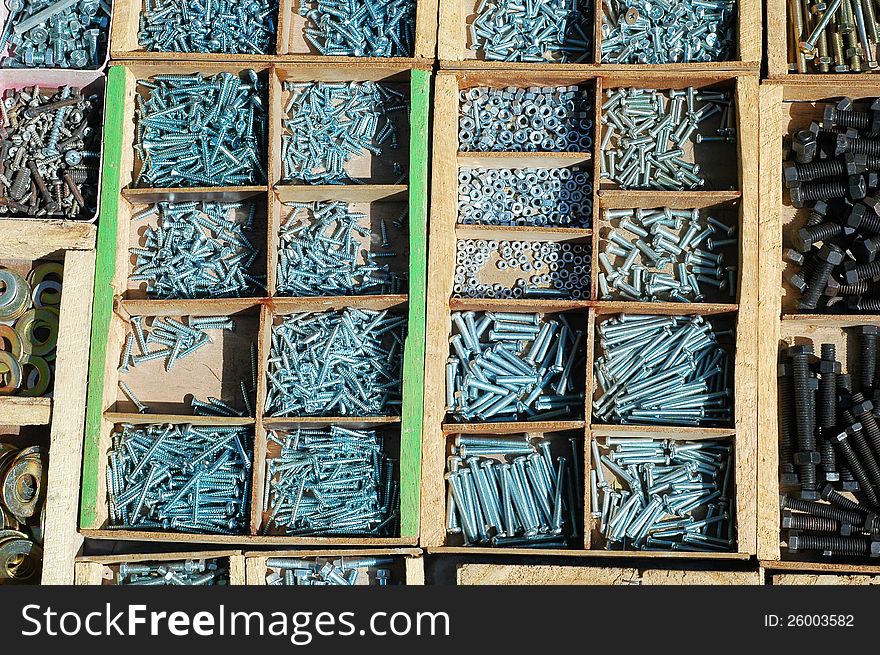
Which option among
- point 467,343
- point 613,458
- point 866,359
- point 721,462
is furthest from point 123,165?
point 866,359

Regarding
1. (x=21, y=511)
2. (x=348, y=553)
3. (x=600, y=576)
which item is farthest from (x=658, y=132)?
(x=21, y=511)

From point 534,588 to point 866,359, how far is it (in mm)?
1934

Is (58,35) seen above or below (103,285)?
above

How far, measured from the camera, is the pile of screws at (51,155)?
430 cm

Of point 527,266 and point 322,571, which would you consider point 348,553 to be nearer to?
point 322,571

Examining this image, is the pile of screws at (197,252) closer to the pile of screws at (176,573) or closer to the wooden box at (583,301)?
the wooden box at (583,301)

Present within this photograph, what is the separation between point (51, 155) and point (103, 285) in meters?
0.78

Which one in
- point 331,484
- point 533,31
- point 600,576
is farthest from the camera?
point 533,31

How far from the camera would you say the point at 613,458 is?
418cm

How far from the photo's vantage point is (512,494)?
416cm

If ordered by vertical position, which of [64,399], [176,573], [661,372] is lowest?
[176,573]

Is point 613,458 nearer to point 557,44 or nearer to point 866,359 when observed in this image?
point 866,359

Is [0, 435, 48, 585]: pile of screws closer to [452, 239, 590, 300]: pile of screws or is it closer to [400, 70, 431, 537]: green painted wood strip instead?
[400, 70, 431, 537]: green painted wood strip

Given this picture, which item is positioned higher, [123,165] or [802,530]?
[123,165]
